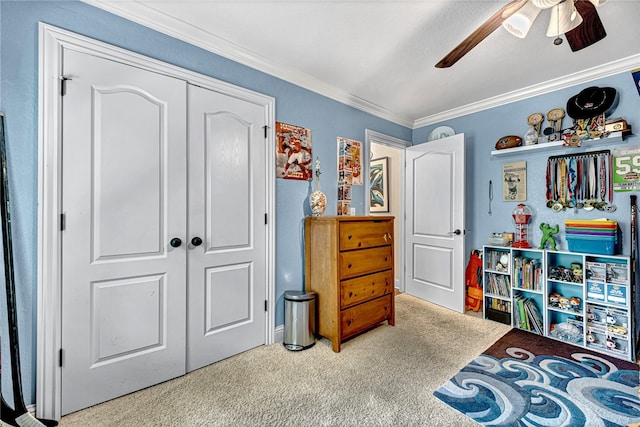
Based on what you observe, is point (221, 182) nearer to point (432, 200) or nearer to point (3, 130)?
point (3, 130)

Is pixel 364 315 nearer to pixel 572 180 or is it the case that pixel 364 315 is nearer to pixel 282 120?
pixel 282 120

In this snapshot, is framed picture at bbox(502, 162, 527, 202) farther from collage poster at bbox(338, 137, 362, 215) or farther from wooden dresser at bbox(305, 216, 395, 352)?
collage poster at bbox(338, 137, 362, 215)

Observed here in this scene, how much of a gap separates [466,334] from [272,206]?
215cm

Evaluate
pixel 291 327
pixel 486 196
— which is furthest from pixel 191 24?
pixel 486 196

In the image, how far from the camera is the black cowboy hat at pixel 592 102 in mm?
2398

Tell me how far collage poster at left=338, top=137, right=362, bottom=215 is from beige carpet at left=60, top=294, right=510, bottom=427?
4.50 feet

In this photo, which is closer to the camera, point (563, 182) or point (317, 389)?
point (317, 389)

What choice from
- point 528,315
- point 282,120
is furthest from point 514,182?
point 282,120

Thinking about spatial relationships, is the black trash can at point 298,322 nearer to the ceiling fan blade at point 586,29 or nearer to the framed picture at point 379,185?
the framed picture at point 379,185

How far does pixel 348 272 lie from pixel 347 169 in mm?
1214

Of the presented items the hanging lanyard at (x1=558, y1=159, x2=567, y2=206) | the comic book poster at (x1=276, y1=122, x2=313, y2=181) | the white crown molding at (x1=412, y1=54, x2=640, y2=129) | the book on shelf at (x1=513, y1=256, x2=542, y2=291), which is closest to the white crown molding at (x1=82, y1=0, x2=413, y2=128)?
the comic book poster at (x1=276, y1=122, x2=313, y2=181)

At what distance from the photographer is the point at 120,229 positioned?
170 centimetres

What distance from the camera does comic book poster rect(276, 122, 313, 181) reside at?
8.05 feet

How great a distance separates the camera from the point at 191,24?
190 centimetres
